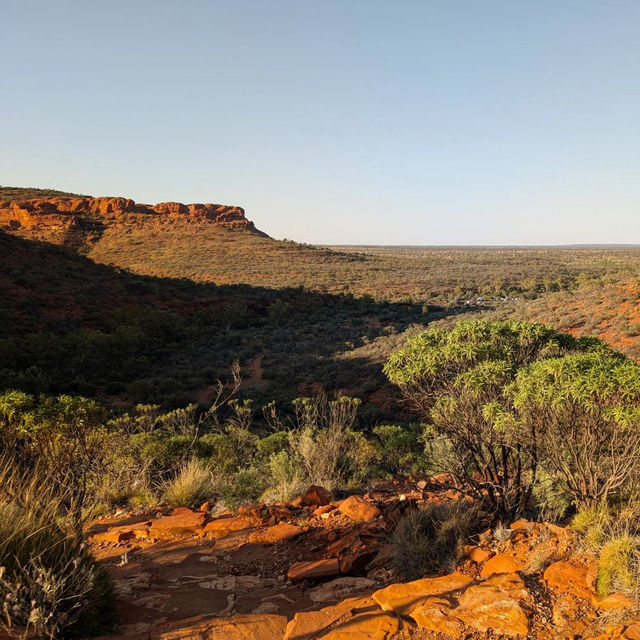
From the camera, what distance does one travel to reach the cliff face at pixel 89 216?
191 feet

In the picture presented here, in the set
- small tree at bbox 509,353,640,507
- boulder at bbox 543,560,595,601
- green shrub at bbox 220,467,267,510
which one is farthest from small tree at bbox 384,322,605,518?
green shrub at bbox 220,467,267,510

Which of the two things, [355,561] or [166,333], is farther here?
[166,333]

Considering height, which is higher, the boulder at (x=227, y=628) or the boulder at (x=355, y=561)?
the boulder at (x=227, y=628)

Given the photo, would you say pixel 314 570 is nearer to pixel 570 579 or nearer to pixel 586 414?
pixel 570 579

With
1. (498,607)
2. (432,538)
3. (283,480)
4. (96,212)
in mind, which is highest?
(96,212)

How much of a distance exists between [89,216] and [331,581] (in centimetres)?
7367

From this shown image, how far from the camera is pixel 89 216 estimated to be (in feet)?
221

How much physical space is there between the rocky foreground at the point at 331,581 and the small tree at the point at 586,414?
71cm

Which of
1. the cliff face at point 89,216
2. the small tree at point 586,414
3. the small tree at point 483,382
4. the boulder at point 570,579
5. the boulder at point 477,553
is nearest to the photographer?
the boulder at point 570,579

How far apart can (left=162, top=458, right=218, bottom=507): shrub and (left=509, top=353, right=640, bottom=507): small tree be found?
4.51m

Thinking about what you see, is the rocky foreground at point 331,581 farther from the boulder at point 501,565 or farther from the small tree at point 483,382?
the small tree at point 483,382

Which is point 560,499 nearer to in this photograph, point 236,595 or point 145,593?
point 236,595

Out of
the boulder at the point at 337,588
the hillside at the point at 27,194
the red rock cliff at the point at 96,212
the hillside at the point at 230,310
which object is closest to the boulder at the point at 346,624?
the boulder at the point at 337,588

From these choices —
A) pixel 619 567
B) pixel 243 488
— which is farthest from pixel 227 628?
pixel 243 488
